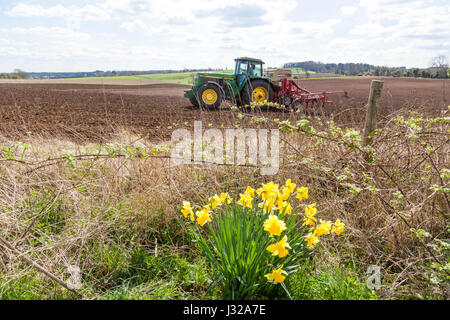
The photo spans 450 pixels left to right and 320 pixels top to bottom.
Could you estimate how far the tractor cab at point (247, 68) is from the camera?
12.8 m

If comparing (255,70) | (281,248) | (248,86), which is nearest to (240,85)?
(248,86)

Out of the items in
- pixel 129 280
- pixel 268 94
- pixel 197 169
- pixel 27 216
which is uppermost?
pixel 268 94

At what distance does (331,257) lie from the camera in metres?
2.59

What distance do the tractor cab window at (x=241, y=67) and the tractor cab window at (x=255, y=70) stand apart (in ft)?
0.69

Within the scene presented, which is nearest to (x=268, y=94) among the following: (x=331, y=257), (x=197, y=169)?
(x=197, y=169)

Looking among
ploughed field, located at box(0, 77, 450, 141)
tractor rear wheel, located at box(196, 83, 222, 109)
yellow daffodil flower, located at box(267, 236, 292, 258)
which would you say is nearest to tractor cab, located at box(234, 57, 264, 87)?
Answer: tractor rear wheel, located at box(196, 83, 222, 109)

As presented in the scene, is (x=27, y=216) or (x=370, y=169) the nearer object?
(x=27, y=216)

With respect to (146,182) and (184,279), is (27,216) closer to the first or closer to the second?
(146,182)

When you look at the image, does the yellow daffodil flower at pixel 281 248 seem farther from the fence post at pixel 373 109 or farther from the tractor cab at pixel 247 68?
the tractor cab at pixel 247 68

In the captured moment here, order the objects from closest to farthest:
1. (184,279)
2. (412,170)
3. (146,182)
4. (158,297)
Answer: (158,297), (184,279), (412,170), (146,182)

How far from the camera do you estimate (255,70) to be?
42.8 ft

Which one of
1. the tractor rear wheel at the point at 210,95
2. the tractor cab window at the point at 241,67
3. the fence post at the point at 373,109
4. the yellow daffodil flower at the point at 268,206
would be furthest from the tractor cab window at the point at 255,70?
the yellow daffodil flower at the point at 268,206
